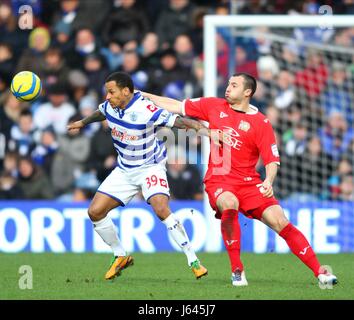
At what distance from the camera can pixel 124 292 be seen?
9438mm

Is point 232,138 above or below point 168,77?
below

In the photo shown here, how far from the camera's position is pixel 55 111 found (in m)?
17.2

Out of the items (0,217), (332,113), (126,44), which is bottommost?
(0,217)

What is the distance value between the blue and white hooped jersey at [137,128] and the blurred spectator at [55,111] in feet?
20.4

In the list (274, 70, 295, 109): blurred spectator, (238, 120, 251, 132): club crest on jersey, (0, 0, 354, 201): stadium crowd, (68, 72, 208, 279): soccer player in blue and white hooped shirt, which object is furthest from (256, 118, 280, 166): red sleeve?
(274, 70, 295, 109): blurred spectator

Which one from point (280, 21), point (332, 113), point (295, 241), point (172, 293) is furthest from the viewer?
point (332, 113)

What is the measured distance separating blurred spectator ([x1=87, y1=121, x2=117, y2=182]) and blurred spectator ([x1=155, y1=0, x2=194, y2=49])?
7.20 feet

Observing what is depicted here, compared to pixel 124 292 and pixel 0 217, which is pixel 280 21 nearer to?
pixel 0 217

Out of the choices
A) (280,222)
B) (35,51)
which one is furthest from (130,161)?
(35,51)

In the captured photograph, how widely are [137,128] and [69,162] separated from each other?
20.0 feet

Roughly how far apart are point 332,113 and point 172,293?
26.8 feet

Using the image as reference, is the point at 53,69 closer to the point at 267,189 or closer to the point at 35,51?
the point at 35,51

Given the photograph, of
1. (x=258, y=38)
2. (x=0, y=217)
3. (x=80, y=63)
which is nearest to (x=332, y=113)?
(x=258, y=38)

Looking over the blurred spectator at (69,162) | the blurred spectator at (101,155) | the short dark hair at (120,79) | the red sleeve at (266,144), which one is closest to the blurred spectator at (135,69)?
the blurred spectator at (101,155)
